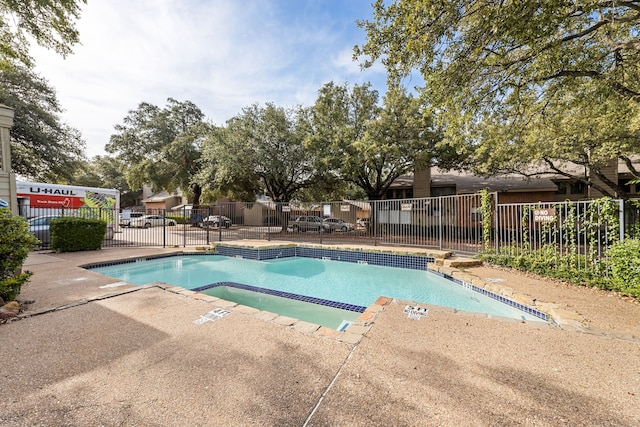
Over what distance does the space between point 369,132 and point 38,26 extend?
11.6 m

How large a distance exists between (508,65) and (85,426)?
25.0 feet

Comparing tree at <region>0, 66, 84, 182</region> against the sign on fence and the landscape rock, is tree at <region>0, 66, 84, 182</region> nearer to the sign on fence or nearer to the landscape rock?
the landscape rock

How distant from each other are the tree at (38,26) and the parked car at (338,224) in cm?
1100

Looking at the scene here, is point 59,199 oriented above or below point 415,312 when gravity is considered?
above

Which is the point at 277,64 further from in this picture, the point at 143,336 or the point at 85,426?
the point at 85,426

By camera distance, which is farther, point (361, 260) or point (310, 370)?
point (361, 260)

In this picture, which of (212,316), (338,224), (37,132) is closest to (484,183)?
(338,224)

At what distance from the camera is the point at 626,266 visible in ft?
14.3

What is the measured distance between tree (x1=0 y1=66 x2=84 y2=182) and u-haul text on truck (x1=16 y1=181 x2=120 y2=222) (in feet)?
12.5

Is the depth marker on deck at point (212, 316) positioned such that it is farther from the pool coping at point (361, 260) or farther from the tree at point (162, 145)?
the tree at point (162, 145)

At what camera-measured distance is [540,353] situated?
8.56ft

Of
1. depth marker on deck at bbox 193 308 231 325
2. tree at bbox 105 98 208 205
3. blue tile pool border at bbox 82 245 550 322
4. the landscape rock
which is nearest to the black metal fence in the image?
blue tile pool border at bbox 82 245 550 322

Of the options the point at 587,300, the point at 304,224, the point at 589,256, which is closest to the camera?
the point at 587,300

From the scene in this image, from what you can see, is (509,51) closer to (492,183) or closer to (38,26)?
(38,26)
